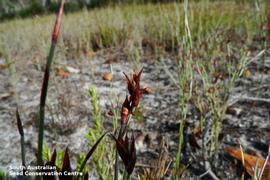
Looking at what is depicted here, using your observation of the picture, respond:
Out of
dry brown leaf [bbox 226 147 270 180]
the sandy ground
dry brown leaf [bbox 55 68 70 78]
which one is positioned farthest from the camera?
dry brown leaf [bbox 55 68 70 78]

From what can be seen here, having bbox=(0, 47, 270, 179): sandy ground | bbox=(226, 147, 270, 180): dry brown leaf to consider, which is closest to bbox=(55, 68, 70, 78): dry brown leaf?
bbox=(0, 47, 270, 179): sandy ground

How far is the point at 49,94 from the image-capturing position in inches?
74.3

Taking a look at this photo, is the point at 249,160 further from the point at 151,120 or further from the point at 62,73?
the point at 62,73

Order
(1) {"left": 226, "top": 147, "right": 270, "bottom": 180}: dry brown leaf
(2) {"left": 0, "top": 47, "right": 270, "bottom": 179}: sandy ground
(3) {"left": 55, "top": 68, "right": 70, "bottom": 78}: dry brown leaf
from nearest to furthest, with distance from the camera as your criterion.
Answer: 1. (1) {"left": 226, "top": 147, "right": 270, "bottom": 180}: dry brown leaf
2. (2) {"left": 0, "top": 47, "right": 270, "bottom": 179}: sandy ground
3. (3) {"left": 55, "top": 68, "right": 70, "bottom": 78}: dry brown leaf

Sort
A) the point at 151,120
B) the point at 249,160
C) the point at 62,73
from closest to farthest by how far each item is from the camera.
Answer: the point at 249,160 < the point at 151,120 < the point at 62,73

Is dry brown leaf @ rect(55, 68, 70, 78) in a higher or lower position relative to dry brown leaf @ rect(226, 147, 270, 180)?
higher

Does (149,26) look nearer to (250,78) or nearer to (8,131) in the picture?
(250,78)

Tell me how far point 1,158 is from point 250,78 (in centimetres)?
140

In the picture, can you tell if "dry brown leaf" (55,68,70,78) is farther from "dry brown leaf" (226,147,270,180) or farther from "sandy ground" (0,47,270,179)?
"dry brown leaf" (226,147,270,180)

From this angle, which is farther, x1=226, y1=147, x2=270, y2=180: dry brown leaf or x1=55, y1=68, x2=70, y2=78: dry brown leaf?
x1=55, y1=68, x2=70, y2=78: dry brown leaf

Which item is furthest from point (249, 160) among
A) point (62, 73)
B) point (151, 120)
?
point (62, 73)

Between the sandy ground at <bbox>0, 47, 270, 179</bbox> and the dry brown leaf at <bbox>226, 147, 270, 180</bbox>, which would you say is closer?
the dry brown leaf at <bbox>226, 147, 270, 180</bbox>

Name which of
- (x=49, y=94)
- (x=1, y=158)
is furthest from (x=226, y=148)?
(x=49, y=94)

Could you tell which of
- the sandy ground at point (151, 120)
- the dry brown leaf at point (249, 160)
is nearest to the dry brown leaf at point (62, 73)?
the sandy ground at point (151, 120)
